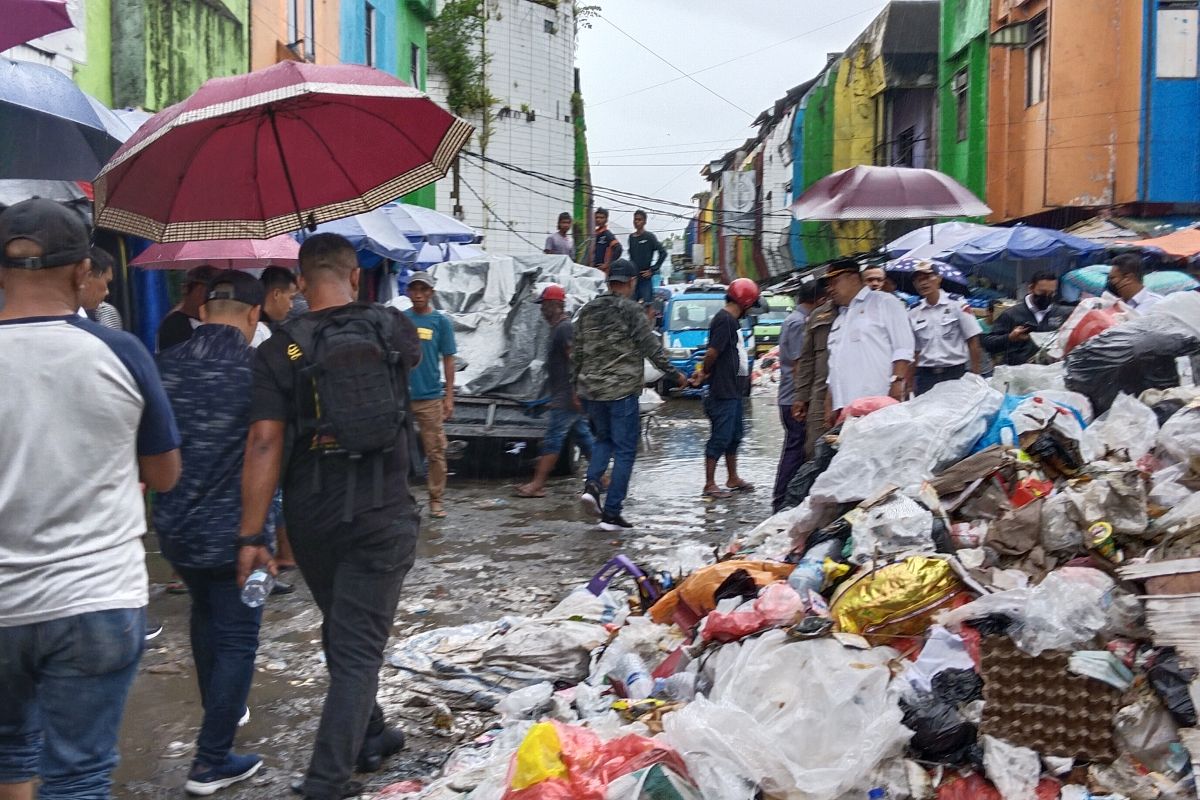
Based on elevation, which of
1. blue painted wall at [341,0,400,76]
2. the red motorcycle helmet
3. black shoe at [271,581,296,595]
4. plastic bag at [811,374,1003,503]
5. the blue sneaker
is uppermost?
blue painted wall at [341,0,400,76]

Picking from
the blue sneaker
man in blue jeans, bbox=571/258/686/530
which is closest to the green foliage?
man in blue jeans, bbox=571/258/686/530

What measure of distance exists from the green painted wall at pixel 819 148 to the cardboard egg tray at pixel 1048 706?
3215cm

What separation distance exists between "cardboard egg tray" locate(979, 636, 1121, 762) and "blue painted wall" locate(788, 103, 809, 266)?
3607 cm

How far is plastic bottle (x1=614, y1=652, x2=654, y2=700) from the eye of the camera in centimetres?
455

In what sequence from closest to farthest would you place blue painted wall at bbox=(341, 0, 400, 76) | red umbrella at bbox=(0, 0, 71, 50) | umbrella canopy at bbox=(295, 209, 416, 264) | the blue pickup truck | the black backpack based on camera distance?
1. the black backpack
2. red umbrella at bbox=(0, 0, 71, 50)
3. umbrella canopy at bbox=(295, 209, 416, 264)
4. the blue pickup truck
5. blue painted wall at bbox=(341, 0, 400, 76)

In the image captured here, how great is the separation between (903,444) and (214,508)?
3578mm

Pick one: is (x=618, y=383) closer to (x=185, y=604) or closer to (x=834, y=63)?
(x=185, y=604)

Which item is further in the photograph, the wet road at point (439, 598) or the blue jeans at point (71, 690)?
the wet road at point (439, 598)

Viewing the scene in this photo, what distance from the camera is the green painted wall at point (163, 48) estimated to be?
10.5 meters

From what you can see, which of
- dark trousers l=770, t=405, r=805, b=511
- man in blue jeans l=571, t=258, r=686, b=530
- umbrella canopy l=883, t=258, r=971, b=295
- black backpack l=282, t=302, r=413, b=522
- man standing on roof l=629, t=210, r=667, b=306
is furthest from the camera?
man standing on roof l=629, t=210, r=667, b=306

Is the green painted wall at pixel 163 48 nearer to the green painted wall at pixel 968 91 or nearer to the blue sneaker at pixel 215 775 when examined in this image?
the blue sneaker at pixel 215 775

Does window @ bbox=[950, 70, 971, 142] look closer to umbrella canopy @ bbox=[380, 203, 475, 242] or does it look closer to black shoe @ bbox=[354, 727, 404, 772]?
umbrella canopy @ bbox=[380, 203, 475, 242]

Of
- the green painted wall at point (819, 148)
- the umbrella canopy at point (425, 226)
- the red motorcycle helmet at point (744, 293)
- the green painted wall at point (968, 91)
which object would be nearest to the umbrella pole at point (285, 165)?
the red motorcycle helmet at point (744, 293)

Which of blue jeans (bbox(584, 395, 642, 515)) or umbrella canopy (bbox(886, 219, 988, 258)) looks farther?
umbrella canopy (bbox(886, 219, 988, 258))
